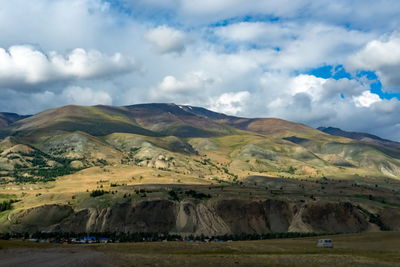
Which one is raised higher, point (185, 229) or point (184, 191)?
point (184, 191)

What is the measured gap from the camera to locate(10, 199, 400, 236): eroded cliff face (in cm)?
13662

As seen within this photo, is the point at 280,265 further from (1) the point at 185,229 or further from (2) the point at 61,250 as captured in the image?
(1) the point at 185,229

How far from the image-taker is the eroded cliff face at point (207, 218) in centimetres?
13662

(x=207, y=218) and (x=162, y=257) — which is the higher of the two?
(x=162, y=257)

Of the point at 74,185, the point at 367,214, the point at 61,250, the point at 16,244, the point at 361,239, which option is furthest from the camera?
the point at 74,185

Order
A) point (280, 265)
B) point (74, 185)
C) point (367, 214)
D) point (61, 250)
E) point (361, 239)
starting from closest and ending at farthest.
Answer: point (280, 265), point (61, 250), point (361, 239), point (367, 214), point (74, 185)

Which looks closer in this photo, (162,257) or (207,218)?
(162,257)

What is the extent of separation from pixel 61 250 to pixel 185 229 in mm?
80977

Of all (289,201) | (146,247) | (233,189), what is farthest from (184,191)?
(146,247)

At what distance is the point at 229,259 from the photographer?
5297cm

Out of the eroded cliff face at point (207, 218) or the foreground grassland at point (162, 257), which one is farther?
the eroded cliff face at point (207, 218)

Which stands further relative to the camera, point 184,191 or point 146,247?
point 184,191

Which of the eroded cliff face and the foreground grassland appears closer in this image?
the foreground grassland

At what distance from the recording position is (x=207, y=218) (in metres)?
141
